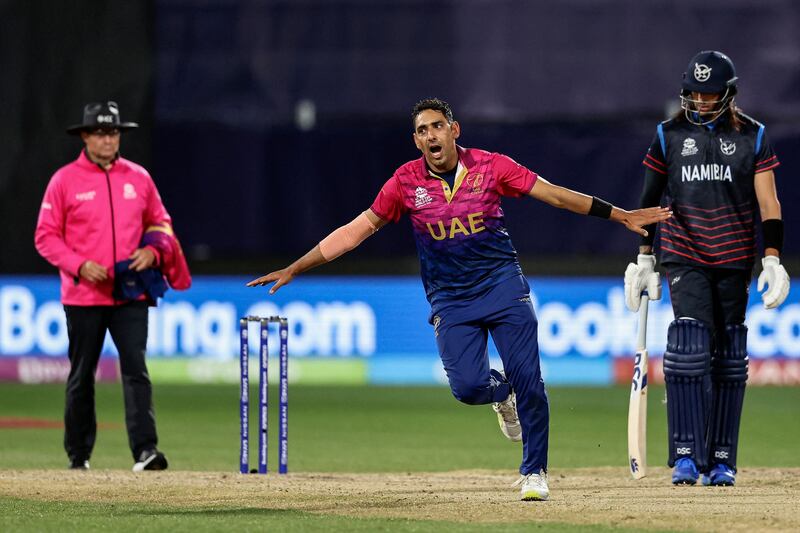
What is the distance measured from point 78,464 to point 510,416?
9.12 feet

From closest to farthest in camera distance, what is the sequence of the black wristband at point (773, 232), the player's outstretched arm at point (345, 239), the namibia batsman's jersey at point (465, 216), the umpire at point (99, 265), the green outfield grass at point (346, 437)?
the green outfield grass at point (346, 437) → the namibia batsman's jersey at point (465, 216) → the player's outstretched arm at point (345, 239) → the black wristband at point (773, 232) → the umpire at point (99, 265)

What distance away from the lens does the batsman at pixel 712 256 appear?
7.66 meters

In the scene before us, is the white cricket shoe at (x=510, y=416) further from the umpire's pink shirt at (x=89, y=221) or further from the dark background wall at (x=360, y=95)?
the dark background wall at (x=360, y=95)

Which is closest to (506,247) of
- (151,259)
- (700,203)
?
(700,203)

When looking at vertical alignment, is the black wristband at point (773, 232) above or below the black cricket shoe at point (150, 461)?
above


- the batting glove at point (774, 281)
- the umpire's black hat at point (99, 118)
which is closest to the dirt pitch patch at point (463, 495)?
the batting glove at point (774, 281)

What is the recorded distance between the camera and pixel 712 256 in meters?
7.67

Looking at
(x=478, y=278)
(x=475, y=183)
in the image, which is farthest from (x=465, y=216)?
(x=478, y=278)

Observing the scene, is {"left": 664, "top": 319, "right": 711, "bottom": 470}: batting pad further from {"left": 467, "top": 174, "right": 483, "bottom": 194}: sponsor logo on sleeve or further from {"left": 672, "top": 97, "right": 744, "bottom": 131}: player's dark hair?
{"left": 467, "top": 174, "right": 483, "bottom": 194}: sponsor logo on sleeve

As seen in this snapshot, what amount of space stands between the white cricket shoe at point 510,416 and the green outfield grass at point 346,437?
1.36m

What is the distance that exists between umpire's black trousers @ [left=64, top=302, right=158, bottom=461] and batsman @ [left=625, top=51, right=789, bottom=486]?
122 inches

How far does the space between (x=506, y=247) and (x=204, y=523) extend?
1905 mm

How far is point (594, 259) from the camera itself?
15812mm

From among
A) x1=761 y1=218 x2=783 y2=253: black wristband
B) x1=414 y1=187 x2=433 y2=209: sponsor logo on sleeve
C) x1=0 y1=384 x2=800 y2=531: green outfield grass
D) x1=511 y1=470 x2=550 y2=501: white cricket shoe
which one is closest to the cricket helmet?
x1=761 y1=218 x2=783 y2=253: black wristband
